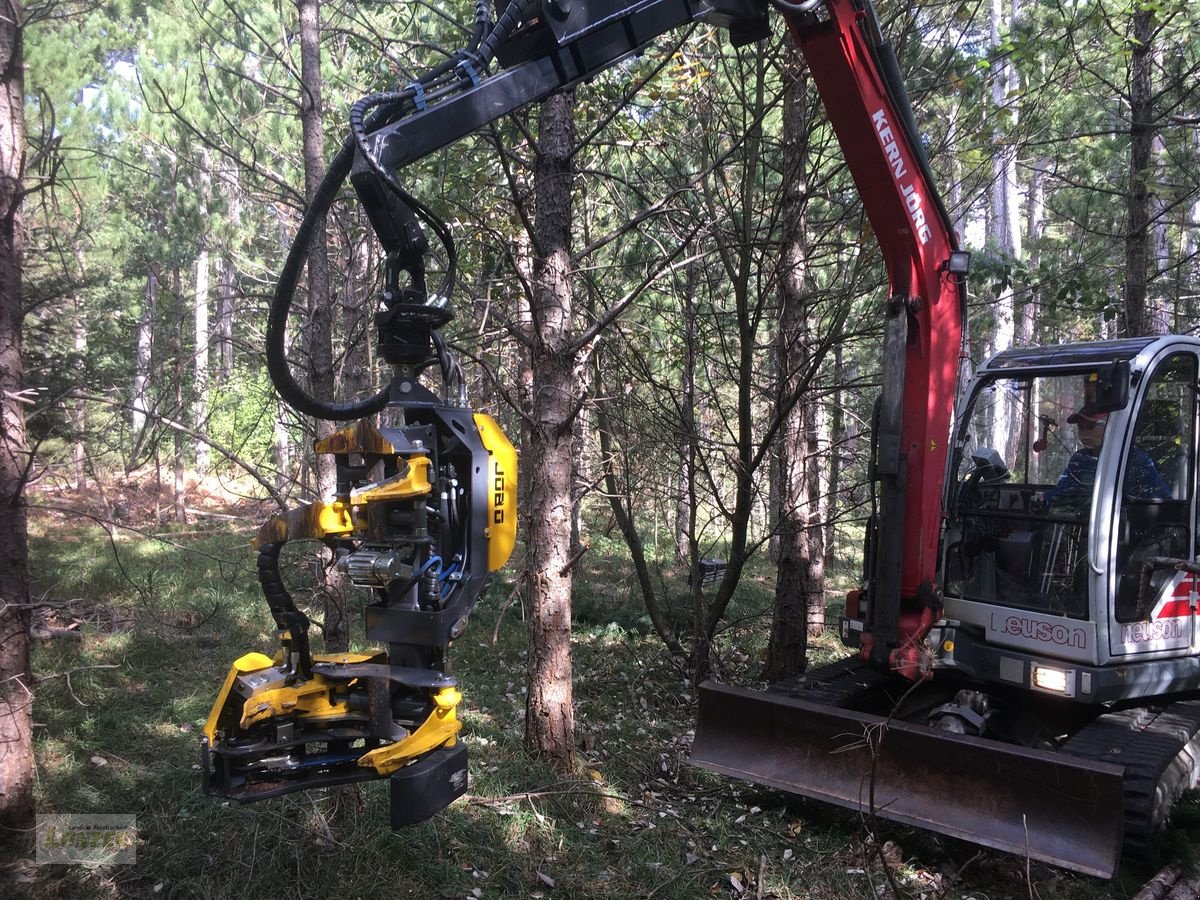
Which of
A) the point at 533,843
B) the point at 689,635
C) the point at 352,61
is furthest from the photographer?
the point at 352,61

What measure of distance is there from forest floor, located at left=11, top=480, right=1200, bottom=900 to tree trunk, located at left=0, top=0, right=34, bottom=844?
0.60 feet

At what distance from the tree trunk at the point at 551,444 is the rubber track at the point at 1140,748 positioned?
287cm

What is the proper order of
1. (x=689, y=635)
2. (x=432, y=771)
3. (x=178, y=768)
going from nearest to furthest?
(x=432, y=771) → (x=178, y=768) → (x=689, y=635)

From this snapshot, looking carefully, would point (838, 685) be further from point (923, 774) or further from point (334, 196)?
point (334, 196)

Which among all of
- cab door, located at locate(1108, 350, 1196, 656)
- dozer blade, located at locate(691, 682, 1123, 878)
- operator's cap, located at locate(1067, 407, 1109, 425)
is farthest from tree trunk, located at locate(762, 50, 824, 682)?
cab door, located at locate(1108, 350, 1196, 656)

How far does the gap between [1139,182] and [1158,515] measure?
363cm

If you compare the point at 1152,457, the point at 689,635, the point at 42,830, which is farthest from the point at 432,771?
the point at 689,635

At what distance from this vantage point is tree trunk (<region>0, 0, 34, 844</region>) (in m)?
3.80

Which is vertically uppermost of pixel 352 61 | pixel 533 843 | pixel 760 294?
pixel 352 61

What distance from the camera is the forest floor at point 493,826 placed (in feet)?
12.6

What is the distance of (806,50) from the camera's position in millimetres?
4508

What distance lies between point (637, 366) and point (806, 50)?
9.27 feet

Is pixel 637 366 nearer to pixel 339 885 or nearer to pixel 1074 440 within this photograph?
pixel 1074 440

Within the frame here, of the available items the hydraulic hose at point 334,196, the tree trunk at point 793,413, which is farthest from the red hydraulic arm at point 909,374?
the hydraulic hose at point 334,196
